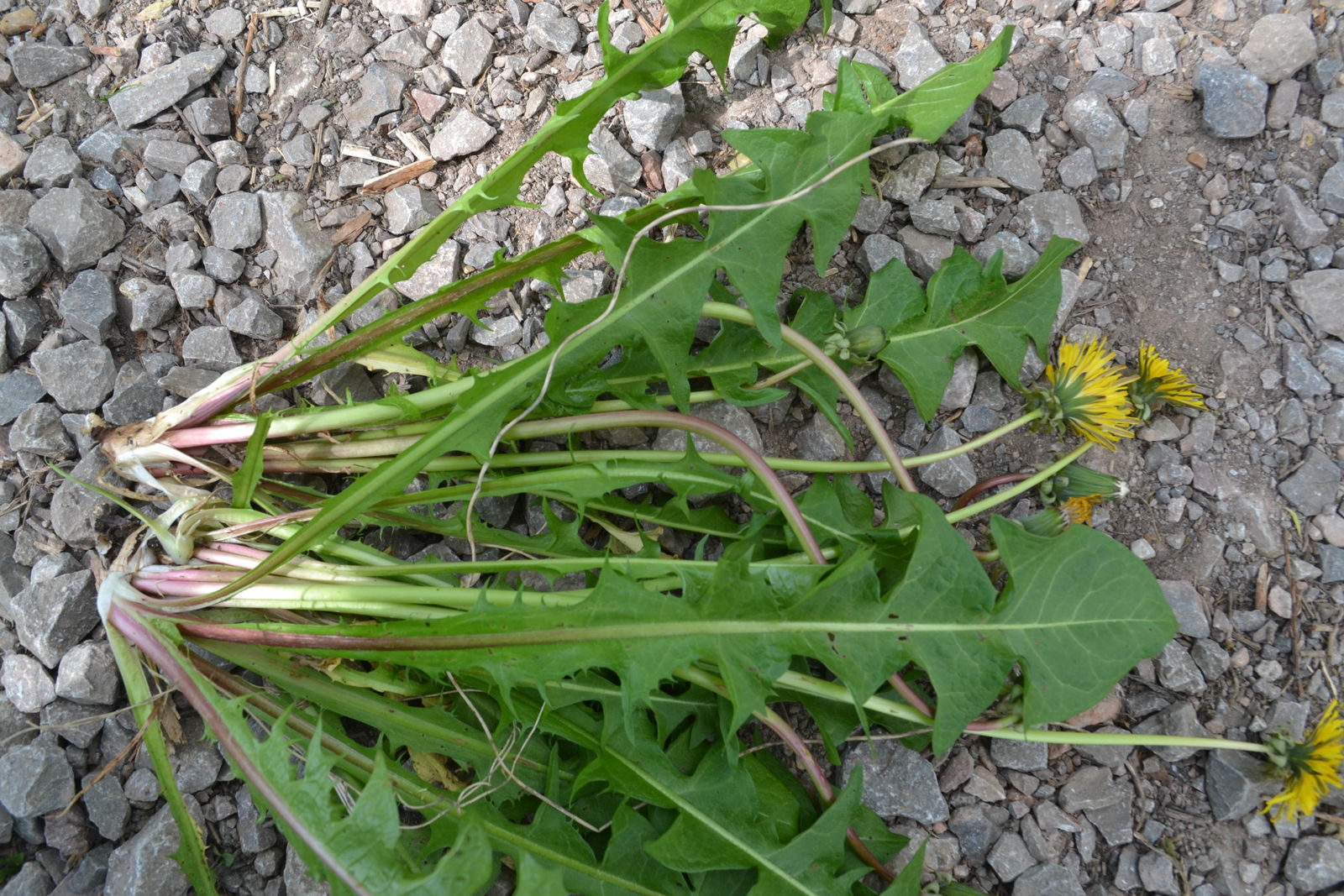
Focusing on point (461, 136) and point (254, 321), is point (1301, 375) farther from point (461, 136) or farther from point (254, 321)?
point (254, 321)

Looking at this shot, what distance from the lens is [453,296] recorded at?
2.11 m

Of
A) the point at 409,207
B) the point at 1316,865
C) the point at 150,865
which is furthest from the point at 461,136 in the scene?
the point at 1316,865

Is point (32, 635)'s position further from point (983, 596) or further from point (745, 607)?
point (983, 596)

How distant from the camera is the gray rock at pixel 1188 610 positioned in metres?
2.09

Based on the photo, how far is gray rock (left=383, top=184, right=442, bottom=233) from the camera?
8.11 feet

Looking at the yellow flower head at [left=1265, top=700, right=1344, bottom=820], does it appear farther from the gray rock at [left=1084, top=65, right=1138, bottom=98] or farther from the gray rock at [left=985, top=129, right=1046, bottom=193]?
the gray rock at [left=1084, top=65, right=1138, bottom=98]

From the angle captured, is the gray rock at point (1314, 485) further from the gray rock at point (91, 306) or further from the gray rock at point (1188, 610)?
the gray rock at point (91, 306)

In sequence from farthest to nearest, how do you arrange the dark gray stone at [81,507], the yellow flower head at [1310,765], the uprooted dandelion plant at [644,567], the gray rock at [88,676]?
1. the dark gray stone at [81,507]
2. the gray rock at [88,676]
3. the yellow flower head at [1310,765]
4. the uprooted dandelion plant at [644,567]

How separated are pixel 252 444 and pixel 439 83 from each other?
51.4 inches

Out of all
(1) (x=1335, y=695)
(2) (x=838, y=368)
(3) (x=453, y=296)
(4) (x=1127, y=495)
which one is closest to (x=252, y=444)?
(3) (x=453, y=296)

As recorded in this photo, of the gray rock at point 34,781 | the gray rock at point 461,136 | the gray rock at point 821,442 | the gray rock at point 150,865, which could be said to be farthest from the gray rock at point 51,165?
the gray rock at point 821,442

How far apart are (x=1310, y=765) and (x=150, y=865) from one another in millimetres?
2883

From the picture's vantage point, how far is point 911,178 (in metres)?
2.31

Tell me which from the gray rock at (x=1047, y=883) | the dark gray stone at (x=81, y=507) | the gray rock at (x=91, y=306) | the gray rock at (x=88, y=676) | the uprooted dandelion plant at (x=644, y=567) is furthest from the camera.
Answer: the gray rock at (x=91, y=306)
